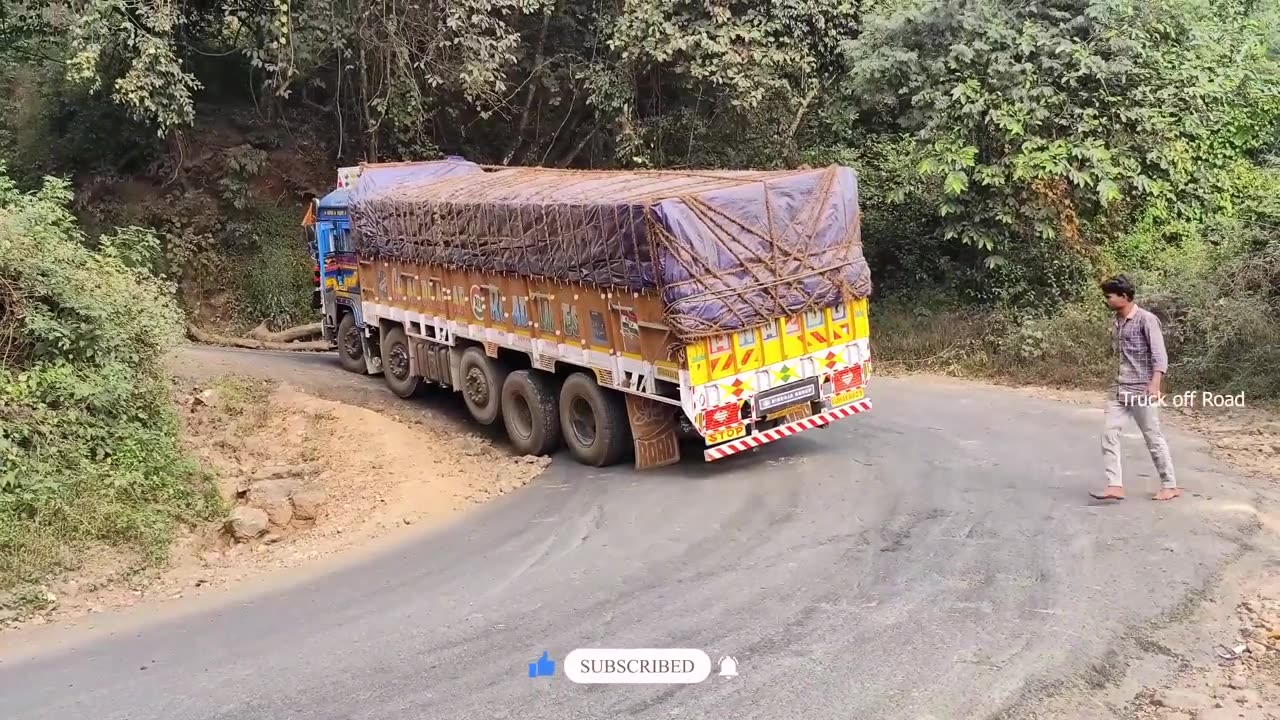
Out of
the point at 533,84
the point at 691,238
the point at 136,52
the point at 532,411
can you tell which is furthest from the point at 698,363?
the point at 533,84

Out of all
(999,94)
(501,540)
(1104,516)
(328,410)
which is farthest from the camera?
(999,94)

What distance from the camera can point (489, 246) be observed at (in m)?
11.4

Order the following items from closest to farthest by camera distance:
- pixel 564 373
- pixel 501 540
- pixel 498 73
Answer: pixel 501 540 → pixel 564 373 → pixel 498 73

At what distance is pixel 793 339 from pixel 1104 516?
127 inches

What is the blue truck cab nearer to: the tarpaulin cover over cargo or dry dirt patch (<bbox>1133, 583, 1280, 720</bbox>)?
the tarpaulin cover over cargo

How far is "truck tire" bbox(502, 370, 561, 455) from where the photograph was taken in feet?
36.8

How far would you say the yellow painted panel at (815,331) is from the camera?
32.2ft

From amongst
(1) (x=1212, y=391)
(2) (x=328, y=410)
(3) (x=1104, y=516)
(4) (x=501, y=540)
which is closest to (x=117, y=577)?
(4) (x=501, y=540)

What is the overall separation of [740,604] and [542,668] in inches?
55.1

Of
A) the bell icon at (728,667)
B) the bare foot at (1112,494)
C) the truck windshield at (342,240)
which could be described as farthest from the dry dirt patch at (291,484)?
the bare foot at (1112,494)

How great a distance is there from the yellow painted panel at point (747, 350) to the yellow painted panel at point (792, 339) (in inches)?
11.1

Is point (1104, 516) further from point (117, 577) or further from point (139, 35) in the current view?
point (139, 35)

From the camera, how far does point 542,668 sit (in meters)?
5.71

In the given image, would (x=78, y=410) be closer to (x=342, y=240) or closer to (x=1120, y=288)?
(x=342, y=240)
